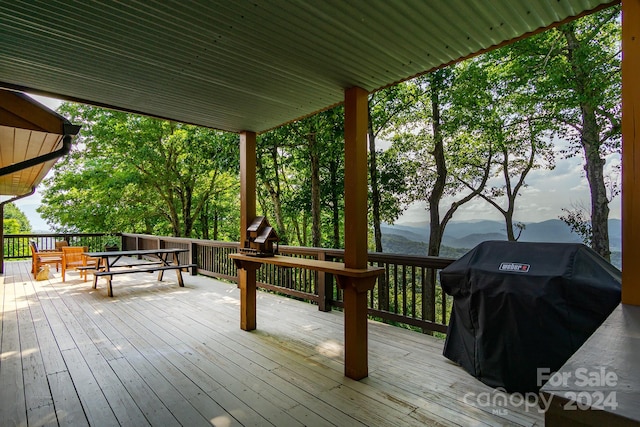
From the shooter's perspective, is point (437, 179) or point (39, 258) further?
point (437, 179)

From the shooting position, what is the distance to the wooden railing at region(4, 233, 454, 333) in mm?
3588

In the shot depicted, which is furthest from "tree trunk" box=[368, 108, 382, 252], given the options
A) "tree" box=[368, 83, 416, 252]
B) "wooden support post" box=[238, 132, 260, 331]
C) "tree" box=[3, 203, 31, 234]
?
"tree" box=[3, 203, 31, 234]

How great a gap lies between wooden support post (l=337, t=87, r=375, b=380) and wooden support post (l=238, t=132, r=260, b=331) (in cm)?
149

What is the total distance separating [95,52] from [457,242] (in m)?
9.93

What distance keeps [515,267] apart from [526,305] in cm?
29

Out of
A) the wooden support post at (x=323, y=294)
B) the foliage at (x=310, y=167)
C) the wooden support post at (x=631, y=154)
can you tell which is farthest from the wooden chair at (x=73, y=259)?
the wooden support post at (x=631, y=154)

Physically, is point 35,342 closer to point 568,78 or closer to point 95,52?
point 95,52

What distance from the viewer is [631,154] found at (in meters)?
1.59

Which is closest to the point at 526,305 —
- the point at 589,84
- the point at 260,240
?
the point at 260,240

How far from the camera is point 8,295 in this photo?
5.51m

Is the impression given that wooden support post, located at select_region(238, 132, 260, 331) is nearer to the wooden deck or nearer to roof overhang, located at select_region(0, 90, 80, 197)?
the wooden deck

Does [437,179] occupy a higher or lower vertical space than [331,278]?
higher

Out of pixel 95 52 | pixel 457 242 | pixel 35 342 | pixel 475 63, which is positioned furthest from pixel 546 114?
pixel 35 342

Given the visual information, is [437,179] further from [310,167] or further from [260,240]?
[260,240]
